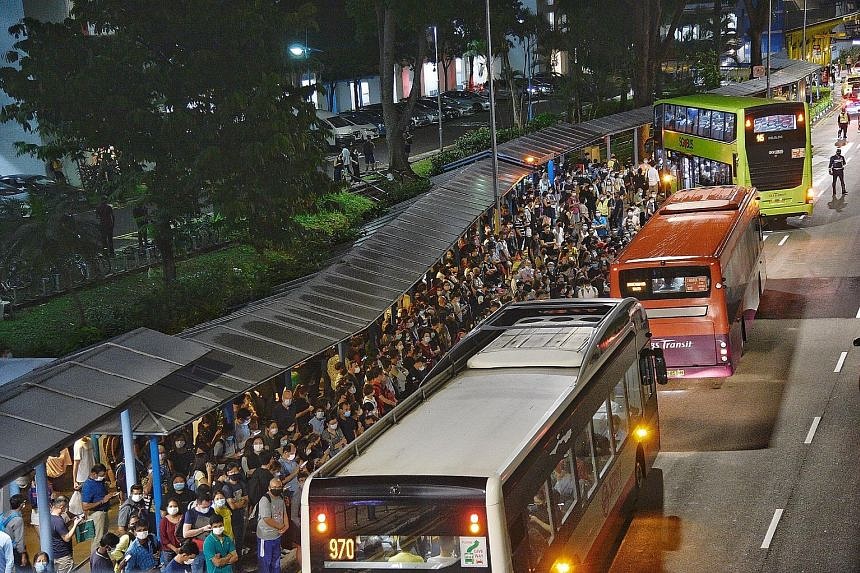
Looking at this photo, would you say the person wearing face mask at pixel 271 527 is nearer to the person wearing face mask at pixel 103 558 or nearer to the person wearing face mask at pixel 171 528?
the person wearing face mask at pixel 171 528

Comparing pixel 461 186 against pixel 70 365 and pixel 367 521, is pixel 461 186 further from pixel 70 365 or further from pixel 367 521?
pixel 367 521

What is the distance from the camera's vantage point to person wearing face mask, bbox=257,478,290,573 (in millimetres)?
12391

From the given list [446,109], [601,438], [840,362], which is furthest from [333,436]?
[446,109]

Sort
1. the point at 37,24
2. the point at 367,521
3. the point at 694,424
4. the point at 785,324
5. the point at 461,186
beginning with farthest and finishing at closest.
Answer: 1. the point at 461,186
2. the point at 785,324
3. the point at 37,24
4. the point at 694,424
5. the point at 367,521

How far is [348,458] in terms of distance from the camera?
33.9 feet

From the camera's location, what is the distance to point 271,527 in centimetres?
1238

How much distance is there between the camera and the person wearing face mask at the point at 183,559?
1160 cm

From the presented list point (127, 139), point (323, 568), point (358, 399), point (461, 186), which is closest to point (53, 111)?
point (127, 139)

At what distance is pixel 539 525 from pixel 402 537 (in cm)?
160

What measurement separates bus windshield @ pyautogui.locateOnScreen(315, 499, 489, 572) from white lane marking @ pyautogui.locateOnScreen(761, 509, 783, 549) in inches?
230

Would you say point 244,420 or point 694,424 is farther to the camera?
point 694,424

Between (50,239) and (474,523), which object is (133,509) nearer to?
(474,523)

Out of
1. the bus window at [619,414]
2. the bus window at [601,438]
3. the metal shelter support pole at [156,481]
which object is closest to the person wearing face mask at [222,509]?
the metal shelter support pole at [156,481]

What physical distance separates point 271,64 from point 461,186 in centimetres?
862
